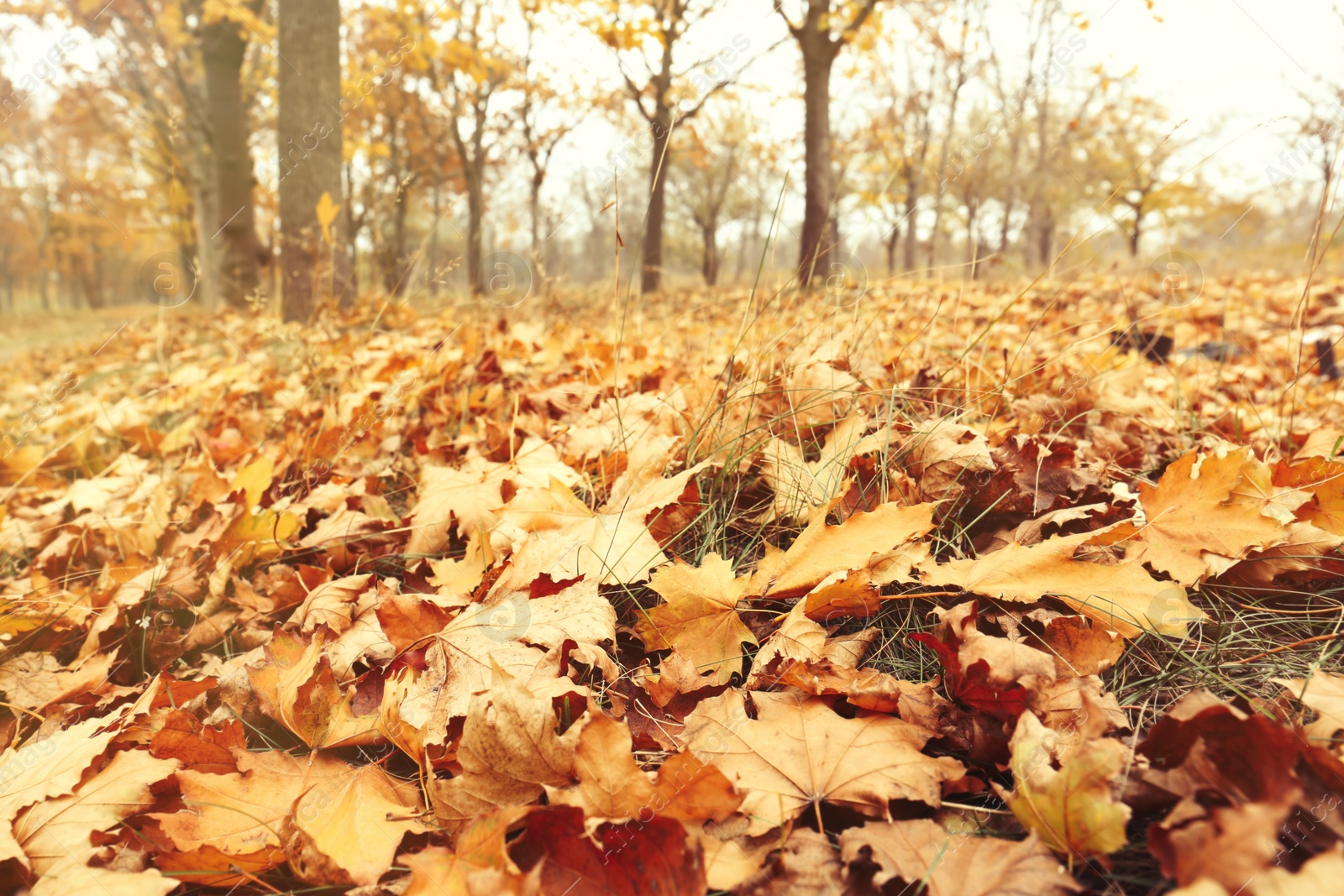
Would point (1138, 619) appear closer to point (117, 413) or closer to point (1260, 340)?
point (1260, 340)

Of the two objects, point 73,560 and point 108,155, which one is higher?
point 108,155

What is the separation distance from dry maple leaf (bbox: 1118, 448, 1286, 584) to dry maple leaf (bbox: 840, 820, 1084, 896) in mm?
533

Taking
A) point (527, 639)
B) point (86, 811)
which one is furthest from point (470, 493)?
point (86, 811)

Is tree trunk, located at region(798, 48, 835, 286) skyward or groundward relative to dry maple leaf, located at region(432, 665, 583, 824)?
skyward

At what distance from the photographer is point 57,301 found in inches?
1993

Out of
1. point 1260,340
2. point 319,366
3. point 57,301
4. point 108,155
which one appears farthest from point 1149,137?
point 57,301

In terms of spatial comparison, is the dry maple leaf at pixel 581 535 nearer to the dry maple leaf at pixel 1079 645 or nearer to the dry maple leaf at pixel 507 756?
the dry maple leaf at pixel 507 756

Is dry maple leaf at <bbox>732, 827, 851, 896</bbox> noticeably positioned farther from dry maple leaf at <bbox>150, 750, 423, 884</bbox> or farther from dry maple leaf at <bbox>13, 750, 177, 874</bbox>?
dry maple leaf at <bbox>13, 750, 177, 874</bbox>

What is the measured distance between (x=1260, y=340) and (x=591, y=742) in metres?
3.55

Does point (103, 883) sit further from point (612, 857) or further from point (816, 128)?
point (816, 128)

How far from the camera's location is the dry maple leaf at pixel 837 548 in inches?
38.6

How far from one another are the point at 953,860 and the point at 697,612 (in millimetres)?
448

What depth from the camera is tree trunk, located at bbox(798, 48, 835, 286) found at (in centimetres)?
711

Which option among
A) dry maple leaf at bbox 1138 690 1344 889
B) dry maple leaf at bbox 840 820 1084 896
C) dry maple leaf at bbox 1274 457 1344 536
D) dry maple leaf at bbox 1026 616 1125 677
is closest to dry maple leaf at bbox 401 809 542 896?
dry maple leaf at bbox 840 820 1084 896
